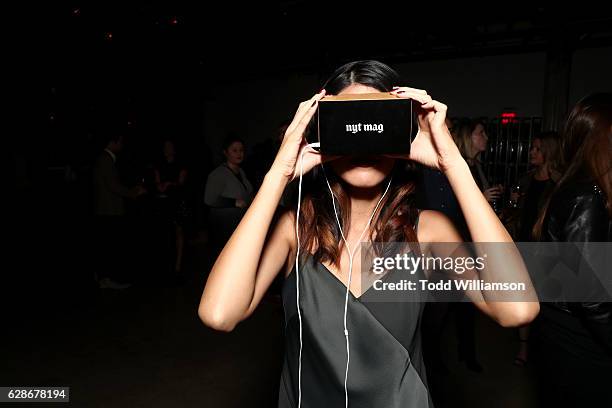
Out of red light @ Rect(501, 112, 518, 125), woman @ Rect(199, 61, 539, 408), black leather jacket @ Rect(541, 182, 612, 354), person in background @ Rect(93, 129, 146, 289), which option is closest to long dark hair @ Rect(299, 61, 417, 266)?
woman @ Rect(199, 61, 539, 408)

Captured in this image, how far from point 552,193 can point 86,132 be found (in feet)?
20.4

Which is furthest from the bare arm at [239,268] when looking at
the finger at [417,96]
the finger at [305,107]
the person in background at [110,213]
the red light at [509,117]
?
the red light at [509,117]

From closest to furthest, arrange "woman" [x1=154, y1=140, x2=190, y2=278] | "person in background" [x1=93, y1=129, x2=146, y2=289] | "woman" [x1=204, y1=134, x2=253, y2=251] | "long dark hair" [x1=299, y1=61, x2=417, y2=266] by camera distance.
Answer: "long dark hair" [x1=299, y1=61, x2=417, y2=266], "woman" [x1=204, y1=134, x2=253, y2=251], "person in background" [x1=93, y1=129, x2=146, y2=289], "woman" [x1=154, y1=140, x2=190, y2=278]

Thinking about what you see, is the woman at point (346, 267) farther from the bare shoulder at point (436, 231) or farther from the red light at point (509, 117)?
the red light at point (509, 117)

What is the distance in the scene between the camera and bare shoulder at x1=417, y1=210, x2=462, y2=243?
1185mm

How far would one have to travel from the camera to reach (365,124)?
0.98m

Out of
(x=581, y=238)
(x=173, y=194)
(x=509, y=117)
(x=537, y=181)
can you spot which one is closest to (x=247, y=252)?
(x=581, y=238)

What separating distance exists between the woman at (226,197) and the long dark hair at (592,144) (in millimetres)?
2769

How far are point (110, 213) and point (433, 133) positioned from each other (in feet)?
13.8

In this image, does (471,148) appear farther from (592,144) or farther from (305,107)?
(305,107)

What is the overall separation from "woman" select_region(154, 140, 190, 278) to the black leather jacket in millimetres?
4105

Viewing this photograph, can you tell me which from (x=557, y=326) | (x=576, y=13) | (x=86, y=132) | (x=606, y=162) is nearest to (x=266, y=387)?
(x=557, y=326)

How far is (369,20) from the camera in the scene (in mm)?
6230

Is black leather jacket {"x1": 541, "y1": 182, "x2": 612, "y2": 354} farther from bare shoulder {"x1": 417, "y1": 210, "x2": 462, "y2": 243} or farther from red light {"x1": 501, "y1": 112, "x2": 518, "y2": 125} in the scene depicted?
red light {"x1": 501, "y1": 112, "x2": 518, "y2": 125}
